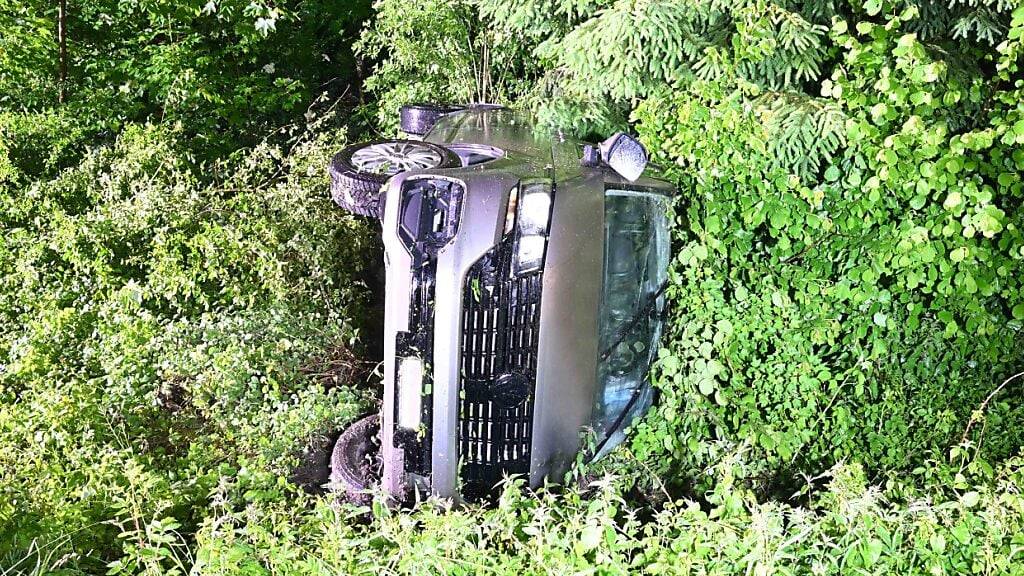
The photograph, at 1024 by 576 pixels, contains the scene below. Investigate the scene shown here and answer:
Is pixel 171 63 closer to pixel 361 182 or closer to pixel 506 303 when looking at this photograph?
pixel 361 182

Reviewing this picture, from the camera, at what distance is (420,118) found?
539 centimetres

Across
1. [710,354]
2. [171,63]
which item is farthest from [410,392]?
[171,63]

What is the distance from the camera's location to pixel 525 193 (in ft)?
10.6

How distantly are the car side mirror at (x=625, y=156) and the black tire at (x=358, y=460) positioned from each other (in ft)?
5.75

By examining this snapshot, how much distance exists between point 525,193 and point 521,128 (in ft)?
4.98

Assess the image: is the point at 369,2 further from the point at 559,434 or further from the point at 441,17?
the point at 559,434

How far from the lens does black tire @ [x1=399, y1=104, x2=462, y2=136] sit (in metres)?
5.36

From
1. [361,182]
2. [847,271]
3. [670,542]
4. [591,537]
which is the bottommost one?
[670,542]

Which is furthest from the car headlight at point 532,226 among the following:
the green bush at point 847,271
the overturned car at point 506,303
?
the green bush at point 847,271

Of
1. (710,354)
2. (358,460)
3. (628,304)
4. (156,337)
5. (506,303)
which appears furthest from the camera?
(156,337)

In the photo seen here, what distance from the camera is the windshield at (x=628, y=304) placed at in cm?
361

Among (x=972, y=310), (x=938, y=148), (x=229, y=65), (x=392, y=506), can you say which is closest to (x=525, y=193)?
(x=392, y=506)

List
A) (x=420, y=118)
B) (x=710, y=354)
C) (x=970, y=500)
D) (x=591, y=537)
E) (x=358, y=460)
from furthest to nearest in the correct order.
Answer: (x=420, y=118) < (x=358, y=460) < (x=710, y=354) < (x=970, y=500) < (x=591, y=537)

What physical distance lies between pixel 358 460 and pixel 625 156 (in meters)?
1.95
